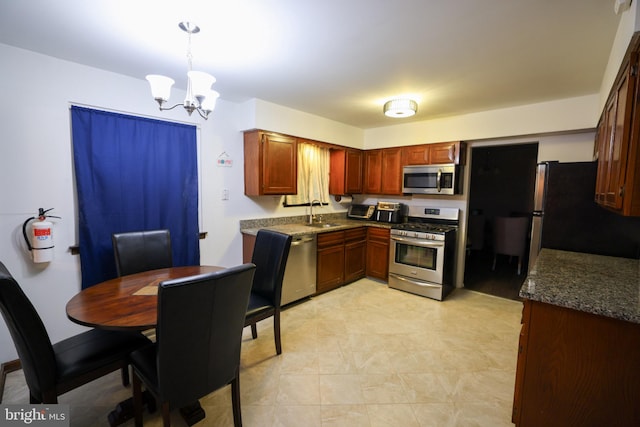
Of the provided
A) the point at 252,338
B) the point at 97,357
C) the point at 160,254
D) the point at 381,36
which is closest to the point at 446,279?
the point at 252,338

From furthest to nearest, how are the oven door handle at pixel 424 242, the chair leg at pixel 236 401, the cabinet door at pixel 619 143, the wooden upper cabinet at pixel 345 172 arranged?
1. the wooden upper cabinet at pixel 345 172
2. the oven door handle at pixel 424 242
3. the chair leg at pixel 236 401
4. the cabinet door at pixel 619 143

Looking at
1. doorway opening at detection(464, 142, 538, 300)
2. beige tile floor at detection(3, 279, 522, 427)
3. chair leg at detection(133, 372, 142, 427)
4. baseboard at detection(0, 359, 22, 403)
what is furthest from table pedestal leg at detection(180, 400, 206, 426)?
doorway opening at detection(464, 142, 538, 300)

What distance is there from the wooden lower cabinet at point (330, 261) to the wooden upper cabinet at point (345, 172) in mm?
915

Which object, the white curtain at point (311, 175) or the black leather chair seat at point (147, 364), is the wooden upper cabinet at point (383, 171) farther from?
the black leather chair seat at point (147, 364)

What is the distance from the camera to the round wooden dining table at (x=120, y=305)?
1.42 m

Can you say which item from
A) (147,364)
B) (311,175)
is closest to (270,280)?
(147,364)

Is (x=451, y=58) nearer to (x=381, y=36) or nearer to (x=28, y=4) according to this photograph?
(x=381, y=36)

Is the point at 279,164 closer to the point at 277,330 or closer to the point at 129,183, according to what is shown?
the point at 129,183

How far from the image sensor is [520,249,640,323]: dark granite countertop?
129 cm

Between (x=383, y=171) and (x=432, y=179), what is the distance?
84 cm

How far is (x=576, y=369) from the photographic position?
1.38 metres

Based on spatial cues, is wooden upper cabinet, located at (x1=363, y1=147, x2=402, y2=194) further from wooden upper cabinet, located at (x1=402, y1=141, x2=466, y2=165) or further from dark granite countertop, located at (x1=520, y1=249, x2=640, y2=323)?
dark granite countertop, located at (x1=520, y1=249, x2=640, y2=323)

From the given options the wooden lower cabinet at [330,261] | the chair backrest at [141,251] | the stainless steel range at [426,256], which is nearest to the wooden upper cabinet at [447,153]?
the stainless steel range at [426,256]

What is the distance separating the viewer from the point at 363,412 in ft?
5.84
